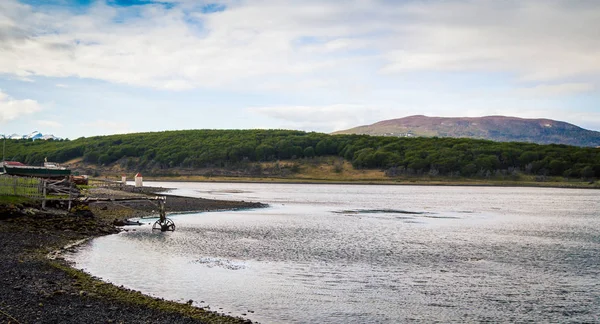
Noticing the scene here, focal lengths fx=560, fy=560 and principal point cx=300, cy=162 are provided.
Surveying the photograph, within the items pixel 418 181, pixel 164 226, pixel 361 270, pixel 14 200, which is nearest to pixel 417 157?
pixel 418 181

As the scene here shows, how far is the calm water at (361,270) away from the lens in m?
20.0

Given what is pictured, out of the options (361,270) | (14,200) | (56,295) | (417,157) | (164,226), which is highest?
(417,157)

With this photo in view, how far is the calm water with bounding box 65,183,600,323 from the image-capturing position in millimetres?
19984

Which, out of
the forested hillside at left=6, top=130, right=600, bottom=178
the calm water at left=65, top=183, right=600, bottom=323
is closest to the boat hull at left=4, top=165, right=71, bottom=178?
the calm water at left=65, top=183, right=600, bottom=323

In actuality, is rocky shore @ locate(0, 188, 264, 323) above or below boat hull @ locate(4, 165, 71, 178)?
below

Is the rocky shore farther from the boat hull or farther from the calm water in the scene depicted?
the boat hull

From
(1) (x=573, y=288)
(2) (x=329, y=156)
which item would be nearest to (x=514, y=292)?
(1) (x=573, y=288)

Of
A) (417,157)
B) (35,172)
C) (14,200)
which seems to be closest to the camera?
(14,200)

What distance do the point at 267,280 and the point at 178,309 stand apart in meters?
7.15

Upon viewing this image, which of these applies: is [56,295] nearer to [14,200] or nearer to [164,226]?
[164,226]

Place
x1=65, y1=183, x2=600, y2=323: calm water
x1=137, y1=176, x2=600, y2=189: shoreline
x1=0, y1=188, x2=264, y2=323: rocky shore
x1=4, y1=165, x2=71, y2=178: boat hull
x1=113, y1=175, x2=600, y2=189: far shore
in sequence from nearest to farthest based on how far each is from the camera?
x1=0, y1=188, x2=264, y2=323: rocky shore
x1=65, y1=183, x2=600, y2=323: calm water
x1=4, y1=165, x2=71, y2=178: boat hull
x1=137, y1=176, x2=600, y2=189: shoreline
x1=113, y1=175, x2=600, y2=189: far shore

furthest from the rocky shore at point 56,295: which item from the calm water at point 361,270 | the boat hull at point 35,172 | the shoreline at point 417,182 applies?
the shoreline at point 417,182

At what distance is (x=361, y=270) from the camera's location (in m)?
27.7

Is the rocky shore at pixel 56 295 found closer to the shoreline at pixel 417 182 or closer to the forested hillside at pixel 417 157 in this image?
the shoreline at pixel 417 182
